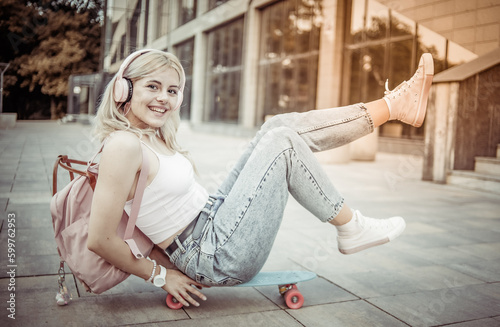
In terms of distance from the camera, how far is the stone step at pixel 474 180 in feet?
22.9

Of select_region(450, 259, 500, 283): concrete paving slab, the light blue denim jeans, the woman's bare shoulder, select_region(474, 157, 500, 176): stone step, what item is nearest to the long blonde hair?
the woman's bare shoulder

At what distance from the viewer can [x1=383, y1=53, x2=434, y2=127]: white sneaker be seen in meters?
2.65

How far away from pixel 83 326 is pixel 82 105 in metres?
28.0

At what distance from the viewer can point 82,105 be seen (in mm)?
27984

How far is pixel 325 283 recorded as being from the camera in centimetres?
287

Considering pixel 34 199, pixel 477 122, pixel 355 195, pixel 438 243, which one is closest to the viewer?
pixel 438 243

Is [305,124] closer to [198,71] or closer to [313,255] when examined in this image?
[313,255]

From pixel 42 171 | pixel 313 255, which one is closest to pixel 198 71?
pixel 42 171

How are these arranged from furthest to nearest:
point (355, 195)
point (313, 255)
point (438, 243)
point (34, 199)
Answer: point (355, 195) → point (34, 199) → point (438, 243) → point (313, 255)

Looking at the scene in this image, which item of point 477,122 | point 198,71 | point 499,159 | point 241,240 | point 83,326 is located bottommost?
point 83,326

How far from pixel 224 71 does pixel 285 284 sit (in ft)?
75.1

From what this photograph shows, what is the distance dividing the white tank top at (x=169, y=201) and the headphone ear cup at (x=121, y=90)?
0.95 ft

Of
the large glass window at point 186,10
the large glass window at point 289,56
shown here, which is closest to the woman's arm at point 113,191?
the large glass window at point 289,56

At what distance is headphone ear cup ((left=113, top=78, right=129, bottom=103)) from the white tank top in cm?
29
